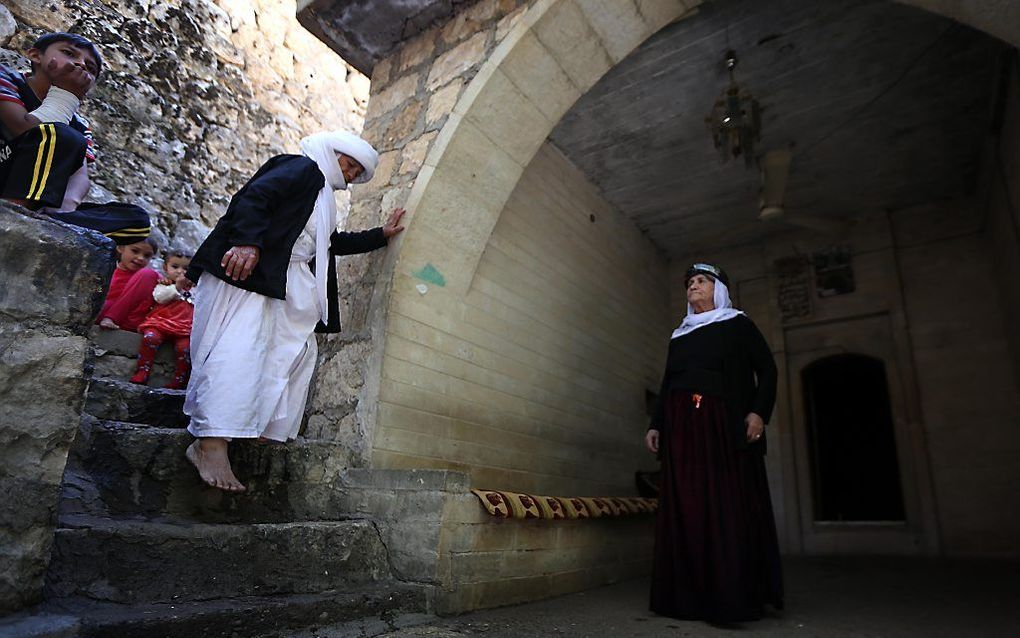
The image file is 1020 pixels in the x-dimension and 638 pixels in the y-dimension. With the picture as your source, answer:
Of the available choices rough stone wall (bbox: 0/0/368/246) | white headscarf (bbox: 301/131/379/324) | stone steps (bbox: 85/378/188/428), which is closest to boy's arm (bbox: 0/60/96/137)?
white headscarf (bbox: 301/131/379/324)

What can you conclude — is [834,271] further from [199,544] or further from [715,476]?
[199,544]

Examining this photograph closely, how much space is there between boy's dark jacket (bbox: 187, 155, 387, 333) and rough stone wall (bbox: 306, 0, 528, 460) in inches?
22.4

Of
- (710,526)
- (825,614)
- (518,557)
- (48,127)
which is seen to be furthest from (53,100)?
(825,614)

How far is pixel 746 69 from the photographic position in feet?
14.1

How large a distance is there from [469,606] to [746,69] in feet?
13.1

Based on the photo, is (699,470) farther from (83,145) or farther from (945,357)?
(945,357)

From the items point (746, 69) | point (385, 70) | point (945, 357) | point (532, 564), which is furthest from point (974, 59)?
point (532, 564)

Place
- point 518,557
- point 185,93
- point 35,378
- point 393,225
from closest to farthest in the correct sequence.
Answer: point 35,378 < point 518,557 < point 393,225 < point 185,93

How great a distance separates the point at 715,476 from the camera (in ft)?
9.45

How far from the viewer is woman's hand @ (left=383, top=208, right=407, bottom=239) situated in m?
3.03

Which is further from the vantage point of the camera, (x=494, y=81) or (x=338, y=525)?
(x=494, y=81)

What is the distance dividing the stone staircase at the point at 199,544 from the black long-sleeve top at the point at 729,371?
168 cm

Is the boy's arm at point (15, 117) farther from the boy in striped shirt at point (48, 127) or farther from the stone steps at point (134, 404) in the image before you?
the stone steps at point (134, 404)

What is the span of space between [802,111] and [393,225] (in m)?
3.52
